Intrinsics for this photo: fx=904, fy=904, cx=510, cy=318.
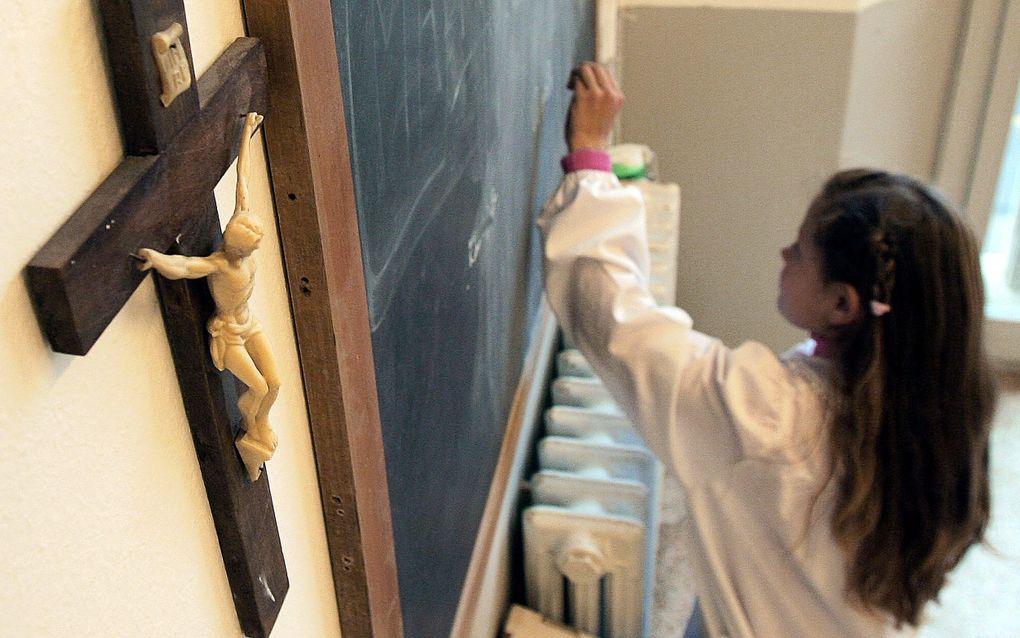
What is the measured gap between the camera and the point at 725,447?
1.07 m

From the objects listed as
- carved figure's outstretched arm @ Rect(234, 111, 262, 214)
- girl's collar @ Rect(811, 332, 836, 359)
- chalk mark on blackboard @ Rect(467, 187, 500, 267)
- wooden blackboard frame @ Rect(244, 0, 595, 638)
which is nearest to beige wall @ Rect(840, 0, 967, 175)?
girl's collar @ Rect(811, 332, 836, 359)

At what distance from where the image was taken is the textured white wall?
0.91 feet

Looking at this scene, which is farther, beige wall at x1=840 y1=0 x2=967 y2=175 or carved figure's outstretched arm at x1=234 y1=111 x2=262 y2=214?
beige wall at x1=840 y1=0 x2=967 y2=175

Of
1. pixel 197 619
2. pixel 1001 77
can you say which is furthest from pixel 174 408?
pixel 1001 77

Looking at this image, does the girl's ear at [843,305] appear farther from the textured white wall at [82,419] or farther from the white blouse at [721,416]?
the textured white wall at [82,419]

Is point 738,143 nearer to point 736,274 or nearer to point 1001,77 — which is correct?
point 736,274

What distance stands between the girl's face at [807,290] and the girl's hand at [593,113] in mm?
282

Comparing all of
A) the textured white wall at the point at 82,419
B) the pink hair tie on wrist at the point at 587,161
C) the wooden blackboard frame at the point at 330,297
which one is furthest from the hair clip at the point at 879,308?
the textured white wall at the point at 82,419

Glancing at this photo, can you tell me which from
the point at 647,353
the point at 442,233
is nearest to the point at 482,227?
the point at 442,233

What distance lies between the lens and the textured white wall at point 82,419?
0.91 feet

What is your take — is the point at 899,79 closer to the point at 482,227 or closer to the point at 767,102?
the point at 767,102

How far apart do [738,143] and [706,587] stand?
111cm

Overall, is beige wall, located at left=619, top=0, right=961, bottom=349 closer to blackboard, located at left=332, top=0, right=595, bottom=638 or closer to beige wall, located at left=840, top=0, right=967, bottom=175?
beige wall, located at left=840, top=0, right=967, bottom=175

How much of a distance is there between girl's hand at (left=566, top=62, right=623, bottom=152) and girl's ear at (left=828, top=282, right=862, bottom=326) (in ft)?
1.15
